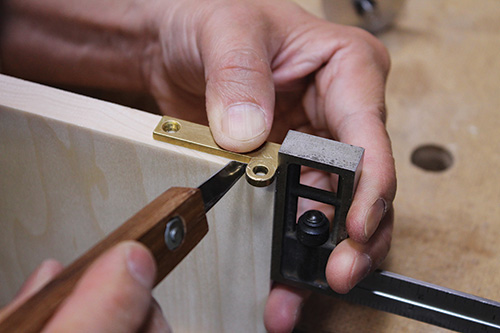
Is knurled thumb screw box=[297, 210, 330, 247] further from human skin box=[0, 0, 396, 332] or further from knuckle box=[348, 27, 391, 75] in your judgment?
knuckle box=[348, 27, 391, 75]

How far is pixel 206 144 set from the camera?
56 cm

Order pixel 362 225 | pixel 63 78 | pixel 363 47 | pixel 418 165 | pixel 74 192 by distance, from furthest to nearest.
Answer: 1. pixel 63 78
2. pixel 418 165
3. pixel 363 47
4. pixel 74 192
5. pixel 362 225

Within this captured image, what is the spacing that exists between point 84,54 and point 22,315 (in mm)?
836

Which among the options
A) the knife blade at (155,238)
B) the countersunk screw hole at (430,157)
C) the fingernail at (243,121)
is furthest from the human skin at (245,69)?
the countersunk screw hole at (430,157)

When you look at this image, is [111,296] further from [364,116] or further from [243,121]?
[364,116]

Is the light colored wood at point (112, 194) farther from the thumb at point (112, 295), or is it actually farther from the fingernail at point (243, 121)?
the thumb at point (112, 295)

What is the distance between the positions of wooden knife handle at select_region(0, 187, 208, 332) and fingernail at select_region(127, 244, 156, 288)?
0.03 meters

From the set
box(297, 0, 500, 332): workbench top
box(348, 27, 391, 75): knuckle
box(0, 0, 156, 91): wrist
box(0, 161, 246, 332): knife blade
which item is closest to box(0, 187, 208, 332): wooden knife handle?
box(0, 161, 246, 332): knife blade

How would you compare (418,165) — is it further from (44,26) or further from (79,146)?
(44,26)

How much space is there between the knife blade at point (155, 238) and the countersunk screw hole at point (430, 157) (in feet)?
2.01

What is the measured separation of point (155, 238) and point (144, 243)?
1 centimetres

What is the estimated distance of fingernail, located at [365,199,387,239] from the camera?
535 millimetres

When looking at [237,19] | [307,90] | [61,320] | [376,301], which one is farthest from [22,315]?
[307,90]

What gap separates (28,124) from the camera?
0.59m
